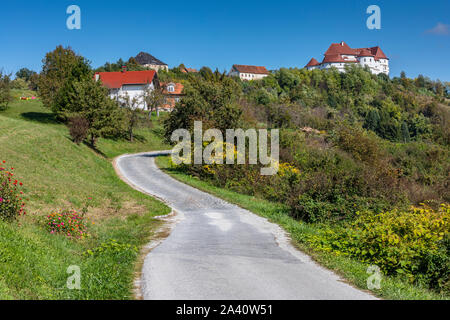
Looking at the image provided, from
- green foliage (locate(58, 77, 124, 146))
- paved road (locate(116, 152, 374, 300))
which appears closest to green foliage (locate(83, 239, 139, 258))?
paved road (locate(116, 152, 374, 300))

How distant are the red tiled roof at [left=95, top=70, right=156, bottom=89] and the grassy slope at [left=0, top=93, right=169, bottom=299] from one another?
49.2m

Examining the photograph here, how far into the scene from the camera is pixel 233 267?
8.48 m

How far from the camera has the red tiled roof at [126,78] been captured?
80.7 m

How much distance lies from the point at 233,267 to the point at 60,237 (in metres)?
5.09

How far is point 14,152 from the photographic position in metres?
23.5

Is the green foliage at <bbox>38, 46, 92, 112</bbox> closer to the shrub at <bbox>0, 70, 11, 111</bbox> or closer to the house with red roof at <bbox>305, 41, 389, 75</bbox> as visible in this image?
the shrub at <bbox>0, 70, 11, 111</bbox>

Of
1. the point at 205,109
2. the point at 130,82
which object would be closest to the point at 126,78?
the point at 130,82

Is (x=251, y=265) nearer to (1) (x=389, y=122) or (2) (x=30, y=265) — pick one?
(2) (x=30, y=265)

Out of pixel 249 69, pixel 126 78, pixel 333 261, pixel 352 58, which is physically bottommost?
pixel 333 261

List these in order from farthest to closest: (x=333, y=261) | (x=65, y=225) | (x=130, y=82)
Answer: (x=130, y=82) < (x=65, y=225) < (x=333, y=261)

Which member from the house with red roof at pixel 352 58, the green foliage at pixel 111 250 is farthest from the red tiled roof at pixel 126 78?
the house with red roof at pixel 352 58

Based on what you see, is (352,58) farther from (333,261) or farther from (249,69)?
(333,261)
